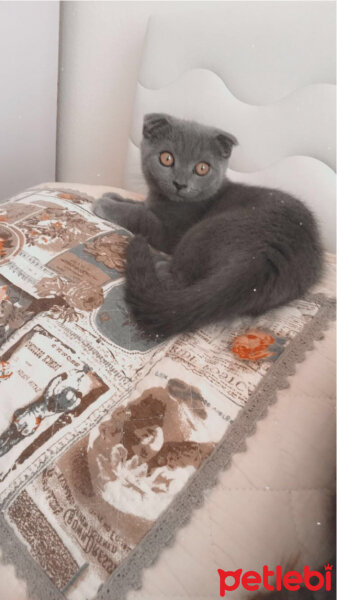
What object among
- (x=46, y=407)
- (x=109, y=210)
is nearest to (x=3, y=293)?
(x=46, y=407)

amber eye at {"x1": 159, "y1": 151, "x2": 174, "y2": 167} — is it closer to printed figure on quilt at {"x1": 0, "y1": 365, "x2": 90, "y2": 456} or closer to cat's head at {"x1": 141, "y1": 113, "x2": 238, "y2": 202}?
cat's head at {"x1": 141, "y1": 113, "x2": 238, "y2": 202}

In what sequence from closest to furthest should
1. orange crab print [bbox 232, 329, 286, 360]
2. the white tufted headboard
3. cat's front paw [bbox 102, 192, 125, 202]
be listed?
orange crab print [bbox 232, 329, 286, 360], the white tufted headboard, cat's front paw [bbox 102, 192, 125, 202]

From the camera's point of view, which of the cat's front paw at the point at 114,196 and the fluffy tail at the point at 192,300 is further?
the cat's front paw at the point at 114,196

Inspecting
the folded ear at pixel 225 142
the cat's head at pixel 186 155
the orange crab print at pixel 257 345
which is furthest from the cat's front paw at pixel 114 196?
the orange crab print at pixel 257 345

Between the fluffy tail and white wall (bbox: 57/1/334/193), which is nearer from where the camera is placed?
the fluffy tail

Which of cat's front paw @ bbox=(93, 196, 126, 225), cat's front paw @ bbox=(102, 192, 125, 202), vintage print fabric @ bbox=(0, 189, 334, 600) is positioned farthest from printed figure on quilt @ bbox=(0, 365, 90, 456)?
cat's front paw @ bbox=(102, 192, 125, 202)

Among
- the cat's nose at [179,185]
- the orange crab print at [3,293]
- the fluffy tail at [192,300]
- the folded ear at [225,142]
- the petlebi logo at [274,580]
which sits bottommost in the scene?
the petlebi logo at [274,580]

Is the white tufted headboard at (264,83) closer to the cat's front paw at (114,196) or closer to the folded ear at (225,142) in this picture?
the folded ear at (225,142)

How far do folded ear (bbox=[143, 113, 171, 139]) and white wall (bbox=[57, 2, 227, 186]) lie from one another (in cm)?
30

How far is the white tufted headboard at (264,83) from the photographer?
0.75 metres

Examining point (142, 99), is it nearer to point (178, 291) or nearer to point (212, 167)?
point (212, 167)

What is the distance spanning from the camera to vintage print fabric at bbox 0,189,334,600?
1.37ft

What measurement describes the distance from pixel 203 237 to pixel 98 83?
2.12ft

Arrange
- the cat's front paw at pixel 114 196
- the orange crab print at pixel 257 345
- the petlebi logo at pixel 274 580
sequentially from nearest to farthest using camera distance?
the petlebi logo at pixel 274 580 → the orange crab print at pixel 257 345 → the cat's front paw at pixel 114 196
